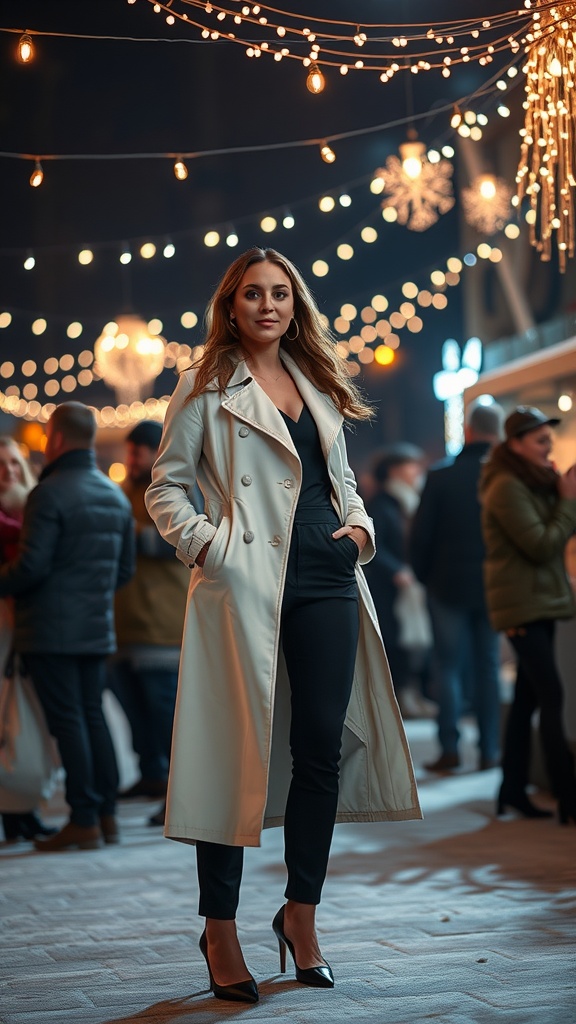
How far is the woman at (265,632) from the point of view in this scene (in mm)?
2598

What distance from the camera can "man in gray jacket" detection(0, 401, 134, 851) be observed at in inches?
174

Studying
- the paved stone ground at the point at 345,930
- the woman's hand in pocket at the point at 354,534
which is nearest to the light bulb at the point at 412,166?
the paved stone ground at the point at 345,930

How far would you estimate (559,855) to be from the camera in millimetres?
3994

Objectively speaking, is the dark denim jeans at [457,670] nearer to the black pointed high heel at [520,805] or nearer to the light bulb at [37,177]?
the black pointed high heel at [520,805]

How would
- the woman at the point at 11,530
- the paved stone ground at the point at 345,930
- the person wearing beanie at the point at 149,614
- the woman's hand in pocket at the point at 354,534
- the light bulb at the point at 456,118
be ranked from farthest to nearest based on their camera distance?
the person wearing beanie at the point at 149,614
the woman at the point at 11,530
the light bulb at the point at 456,118
the woman's hand in pocket at the point at 354,534
the paved stone ground at the point at 345,930

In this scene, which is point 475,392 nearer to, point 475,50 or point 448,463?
point 448,463

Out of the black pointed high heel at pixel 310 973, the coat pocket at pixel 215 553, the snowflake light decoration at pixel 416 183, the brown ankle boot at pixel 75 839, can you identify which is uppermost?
the snowflake light decoration at pixel 416 183

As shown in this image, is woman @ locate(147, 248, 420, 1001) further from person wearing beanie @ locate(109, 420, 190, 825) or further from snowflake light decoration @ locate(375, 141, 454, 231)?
snowflake light decoration @ locate(375, 141, 454, 231)

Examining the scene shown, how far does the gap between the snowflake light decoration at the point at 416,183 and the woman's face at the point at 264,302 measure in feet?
11.3

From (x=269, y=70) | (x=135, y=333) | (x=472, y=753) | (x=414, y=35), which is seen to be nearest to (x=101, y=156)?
(x=269, y=70)

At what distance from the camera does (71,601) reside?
4473 millimetres

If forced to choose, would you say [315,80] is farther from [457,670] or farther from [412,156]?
[457,670]

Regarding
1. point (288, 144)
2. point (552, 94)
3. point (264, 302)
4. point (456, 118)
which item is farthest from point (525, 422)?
point (264, 302)

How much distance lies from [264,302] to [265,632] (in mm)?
700
